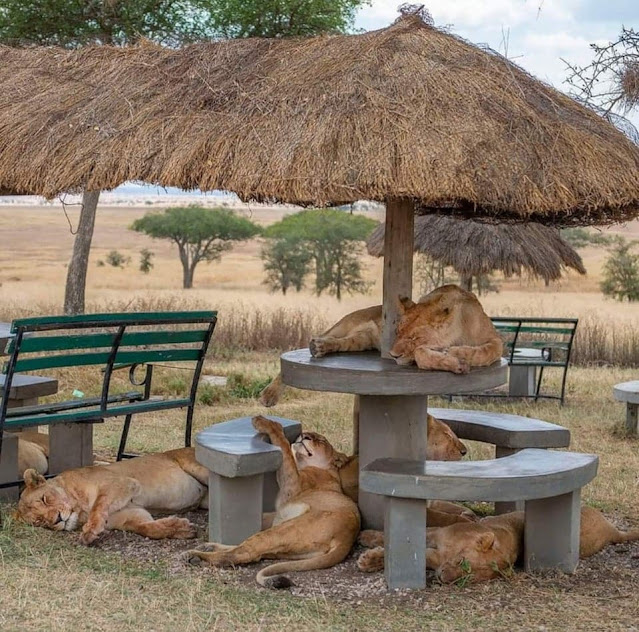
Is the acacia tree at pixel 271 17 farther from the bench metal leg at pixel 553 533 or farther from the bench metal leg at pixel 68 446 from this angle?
the bench metal leg at pixel 553 533

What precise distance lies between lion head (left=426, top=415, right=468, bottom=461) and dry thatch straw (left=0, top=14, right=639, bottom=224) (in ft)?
4.19

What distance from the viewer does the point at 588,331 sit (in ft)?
54.3

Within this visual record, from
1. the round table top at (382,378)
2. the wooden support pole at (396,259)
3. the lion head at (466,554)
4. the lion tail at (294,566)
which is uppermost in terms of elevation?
the wooden support pole at (396,259)

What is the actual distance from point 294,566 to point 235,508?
515 mm

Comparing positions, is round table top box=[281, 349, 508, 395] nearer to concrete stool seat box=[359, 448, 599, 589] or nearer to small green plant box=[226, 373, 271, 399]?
concrete stool seat box=[359, 448, 599, 589]

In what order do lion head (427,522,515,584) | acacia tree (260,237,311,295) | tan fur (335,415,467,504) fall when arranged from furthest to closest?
acacia tree (260,237,311,295) < tan fur (335,415,467,504) < lion head (427,522,515,584)

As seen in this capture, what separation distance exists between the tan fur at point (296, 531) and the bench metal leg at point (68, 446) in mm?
1463

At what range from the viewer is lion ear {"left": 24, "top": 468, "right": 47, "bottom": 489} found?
18.7 feet

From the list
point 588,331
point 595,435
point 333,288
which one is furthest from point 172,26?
point 333,288

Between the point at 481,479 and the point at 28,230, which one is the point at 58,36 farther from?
the point at 28,230

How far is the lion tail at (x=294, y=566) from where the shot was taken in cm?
501

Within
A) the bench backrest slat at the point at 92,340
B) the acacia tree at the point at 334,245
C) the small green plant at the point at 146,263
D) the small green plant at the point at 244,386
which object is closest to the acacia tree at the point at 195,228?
the acacia tree at the point at 334,245

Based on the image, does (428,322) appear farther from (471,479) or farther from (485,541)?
(485,541)

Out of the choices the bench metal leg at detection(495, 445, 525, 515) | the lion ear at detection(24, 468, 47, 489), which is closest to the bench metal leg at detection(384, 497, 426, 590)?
the bench metal leg at detection(495, 445, 525, 515)
